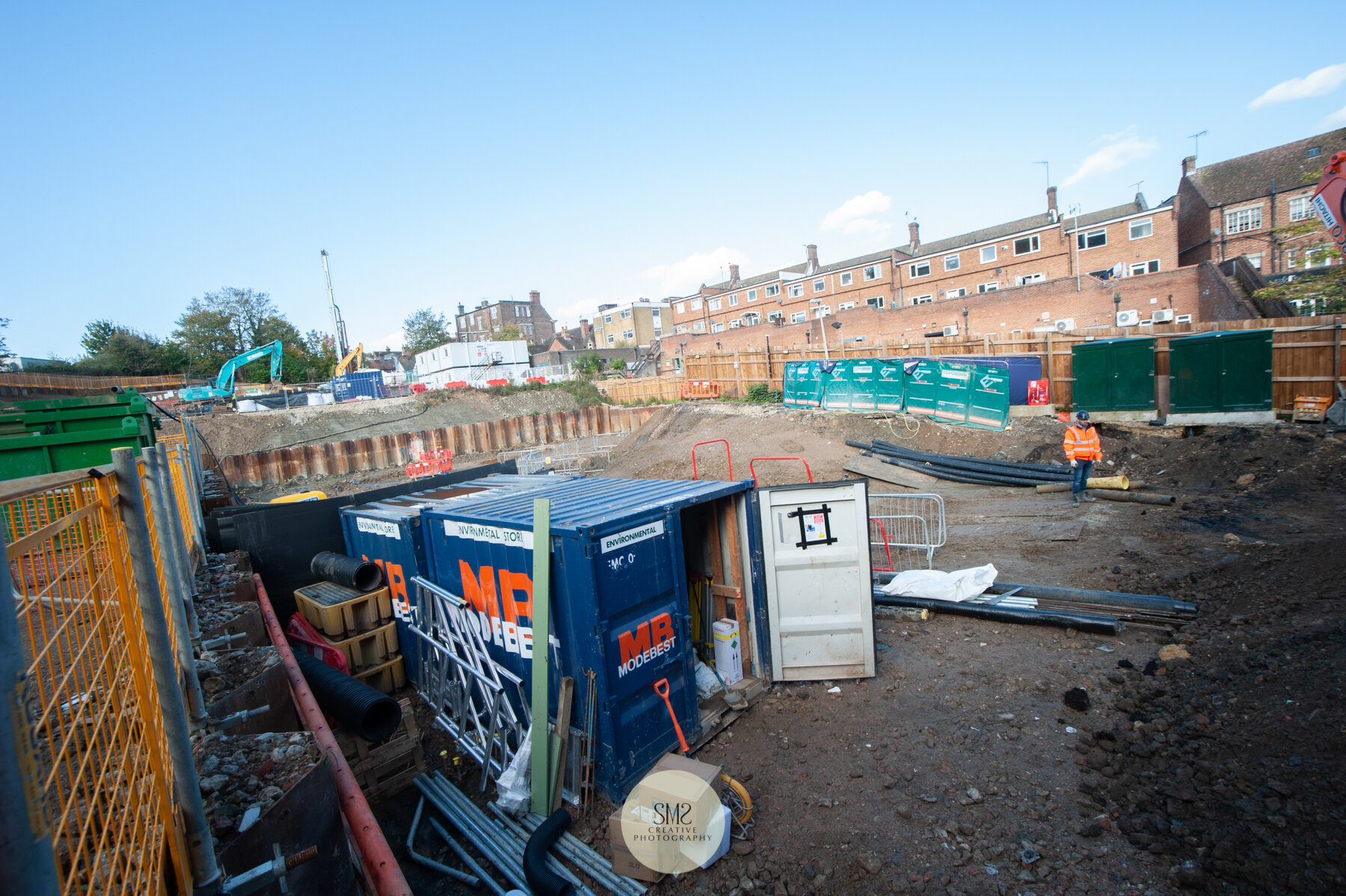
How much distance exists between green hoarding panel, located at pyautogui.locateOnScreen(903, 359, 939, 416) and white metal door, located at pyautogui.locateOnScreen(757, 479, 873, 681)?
1403 cm

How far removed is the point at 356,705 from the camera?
17.4 ft

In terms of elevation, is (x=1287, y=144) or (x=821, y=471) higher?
(x=1287, y=144)

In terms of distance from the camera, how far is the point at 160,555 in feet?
12.7

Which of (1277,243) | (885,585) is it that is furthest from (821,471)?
(1277,243)

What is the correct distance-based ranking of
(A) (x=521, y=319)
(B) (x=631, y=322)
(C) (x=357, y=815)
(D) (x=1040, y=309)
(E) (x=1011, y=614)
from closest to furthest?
1. (C) (x=357, y=815)
2. (E) (x=1011, y=614)
3. (D) (x=1040, y=309)
4. (B) (x=631, y=322)
5. (A) (x=521, y=319)

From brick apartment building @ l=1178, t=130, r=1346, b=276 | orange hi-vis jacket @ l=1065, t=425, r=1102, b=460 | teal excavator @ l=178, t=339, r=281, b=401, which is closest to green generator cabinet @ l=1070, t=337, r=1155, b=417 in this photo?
orange hi-vis jacket @ l=1065, t=425, r=1102, b=460

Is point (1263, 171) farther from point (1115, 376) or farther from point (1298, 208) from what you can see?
point (1115, 376)

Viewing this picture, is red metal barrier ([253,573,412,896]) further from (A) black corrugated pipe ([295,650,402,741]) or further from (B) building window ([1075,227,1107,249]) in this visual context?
(B) building window ([1075,227,1107,249])

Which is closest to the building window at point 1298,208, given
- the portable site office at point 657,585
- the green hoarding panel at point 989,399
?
the green hoarding panel at point 989,399

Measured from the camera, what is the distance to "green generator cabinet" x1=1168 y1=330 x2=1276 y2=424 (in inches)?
607

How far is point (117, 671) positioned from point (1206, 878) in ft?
18.2

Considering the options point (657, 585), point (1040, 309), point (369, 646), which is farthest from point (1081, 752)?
point (1040, 309)

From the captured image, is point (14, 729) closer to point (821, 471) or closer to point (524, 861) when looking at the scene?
point (524, 861)

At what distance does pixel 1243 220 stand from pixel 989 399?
30.7 meters
